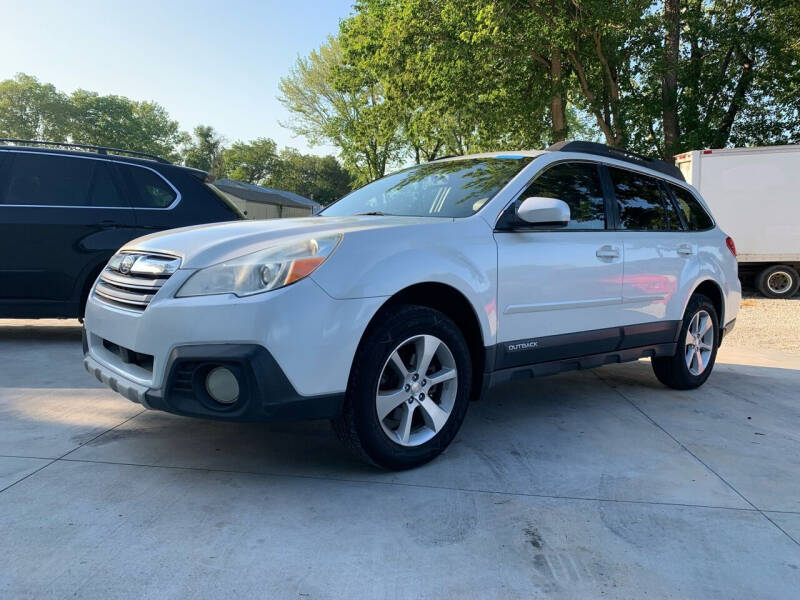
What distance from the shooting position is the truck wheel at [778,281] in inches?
504

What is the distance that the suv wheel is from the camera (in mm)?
4699

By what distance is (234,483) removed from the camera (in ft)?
9.07

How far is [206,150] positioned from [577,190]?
79.5m

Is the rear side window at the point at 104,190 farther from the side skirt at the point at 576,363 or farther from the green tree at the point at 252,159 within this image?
the green tree at the point at 252,159

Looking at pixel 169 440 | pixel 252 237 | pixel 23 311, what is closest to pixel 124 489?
pixel 169 440

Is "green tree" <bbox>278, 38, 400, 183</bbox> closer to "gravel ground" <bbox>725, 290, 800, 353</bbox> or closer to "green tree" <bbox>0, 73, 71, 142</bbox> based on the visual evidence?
"gravel ground" <bbox>725, 290, 800, 353</bbox>

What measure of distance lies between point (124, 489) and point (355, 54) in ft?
61.3

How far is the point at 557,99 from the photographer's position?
17438 mm

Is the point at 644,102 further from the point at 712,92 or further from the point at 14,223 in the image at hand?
the point at 14,223

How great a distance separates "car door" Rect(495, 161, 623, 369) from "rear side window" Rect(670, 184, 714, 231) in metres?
1.18

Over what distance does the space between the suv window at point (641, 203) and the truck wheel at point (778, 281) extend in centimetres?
987

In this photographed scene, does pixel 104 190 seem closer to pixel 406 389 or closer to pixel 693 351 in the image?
pixel 406 389

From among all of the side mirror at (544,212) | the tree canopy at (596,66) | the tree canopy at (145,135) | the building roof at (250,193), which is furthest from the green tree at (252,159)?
the side mirror at (544,212)

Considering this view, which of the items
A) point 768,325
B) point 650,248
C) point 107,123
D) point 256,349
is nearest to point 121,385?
point 256,349
